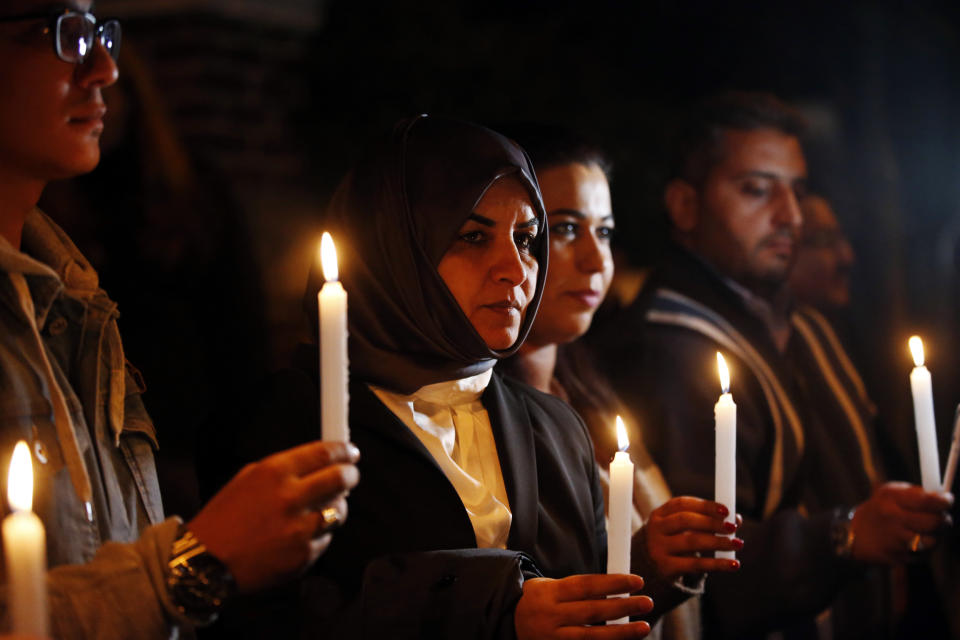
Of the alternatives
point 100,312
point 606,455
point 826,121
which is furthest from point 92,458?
point 826,121

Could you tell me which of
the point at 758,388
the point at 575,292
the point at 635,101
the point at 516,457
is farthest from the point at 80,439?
the point at 635,101

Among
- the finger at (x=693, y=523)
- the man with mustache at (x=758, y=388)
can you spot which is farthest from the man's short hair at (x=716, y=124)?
the finger at (x=693, y=523)

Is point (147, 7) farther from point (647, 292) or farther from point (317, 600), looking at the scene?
point (317, 600)

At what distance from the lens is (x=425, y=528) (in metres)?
1.53

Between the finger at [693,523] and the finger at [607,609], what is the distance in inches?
11.9

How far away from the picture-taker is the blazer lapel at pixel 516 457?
5.33 ft

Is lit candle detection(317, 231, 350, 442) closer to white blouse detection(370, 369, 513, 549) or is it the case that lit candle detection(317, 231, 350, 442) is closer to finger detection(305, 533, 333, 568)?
finger detection(305, 533, 333, 568)

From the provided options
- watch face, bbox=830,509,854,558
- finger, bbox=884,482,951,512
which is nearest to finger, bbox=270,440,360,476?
finger, bbox=884,482,951,512

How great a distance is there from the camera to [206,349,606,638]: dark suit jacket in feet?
4.63

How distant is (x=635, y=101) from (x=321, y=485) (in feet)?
9.03

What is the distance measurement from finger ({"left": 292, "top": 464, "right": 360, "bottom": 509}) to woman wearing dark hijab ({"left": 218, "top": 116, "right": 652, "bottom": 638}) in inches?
14.1

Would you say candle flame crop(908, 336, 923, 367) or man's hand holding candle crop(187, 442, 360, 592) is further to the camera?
candle flame crop(908, 336, 923, 367)

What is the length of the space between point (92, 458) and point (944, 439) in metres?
2.66

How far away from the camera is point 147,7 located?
4.04m
